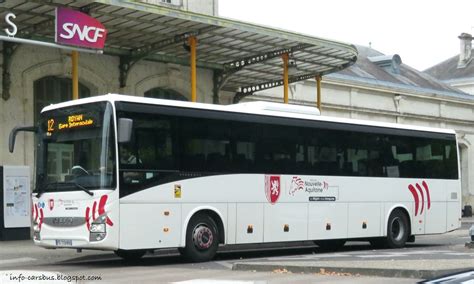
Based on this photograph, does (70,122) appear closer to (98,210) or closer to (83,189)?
(83,189)

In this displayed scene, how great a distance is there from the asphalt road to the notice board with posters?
610 millimetres

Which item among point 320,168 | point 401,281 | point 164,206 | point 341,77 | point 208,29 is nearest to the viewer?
point 401,281

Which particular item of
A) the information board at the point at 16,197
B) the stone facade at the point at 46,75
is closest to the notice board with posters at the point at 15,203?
the information board at the point at 16,197

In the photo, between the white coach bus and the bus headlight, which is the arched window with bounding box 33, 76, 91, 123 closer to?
the white coach bus

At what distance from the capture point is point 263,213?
18.4 meters

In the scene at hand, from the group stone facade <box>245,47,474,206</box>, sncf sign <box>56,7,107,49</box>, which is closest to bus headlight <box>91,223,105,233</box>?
sncf sign <box>56,7,107,49</box>

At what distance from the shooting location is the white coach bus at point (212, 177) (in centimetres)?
1561

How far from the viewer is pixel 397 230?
73.2 ft

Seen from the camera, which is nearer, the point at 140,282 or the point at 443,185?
the point at 140,282

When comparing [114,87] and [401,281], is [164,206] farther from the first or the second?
[114,87]

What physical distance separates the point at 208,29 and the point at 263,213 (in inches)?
315

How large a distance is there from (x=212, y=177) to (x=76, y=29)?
6.93m

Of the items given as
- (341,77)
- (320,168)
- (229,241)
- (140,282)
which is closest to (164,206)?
(229,241)

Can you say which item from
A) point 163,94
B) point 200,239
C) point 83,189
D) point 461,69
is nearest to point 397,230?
point 200,239
